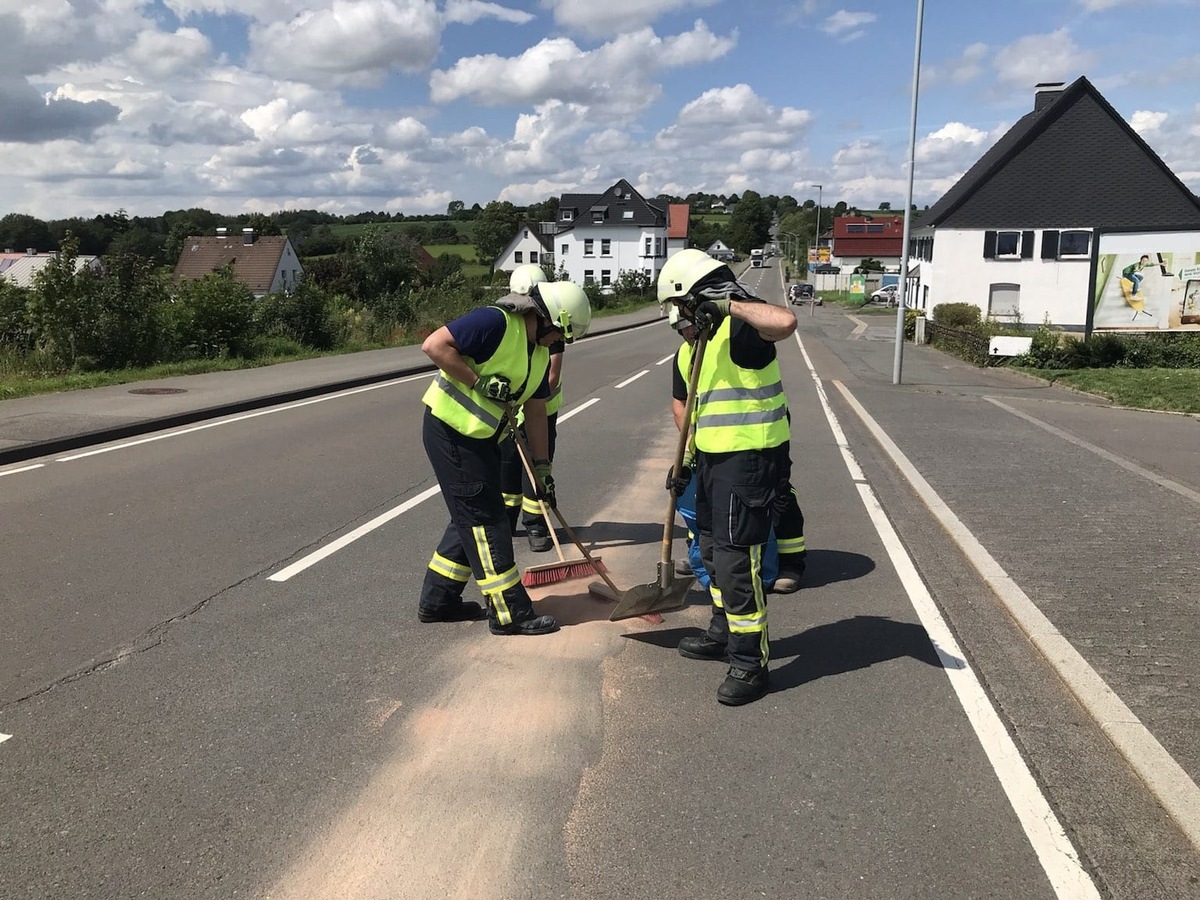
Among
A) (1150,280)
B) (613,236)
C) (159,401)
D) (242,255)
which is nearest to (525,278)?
(159,401)

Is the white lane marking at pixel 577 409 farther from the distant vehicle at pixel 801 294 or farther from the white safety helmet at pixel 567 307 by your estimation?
the distant vehicle at pixel 801 294

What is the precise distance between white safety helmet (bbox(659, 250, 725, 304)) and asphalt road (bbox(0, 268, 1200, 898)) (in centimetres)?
176

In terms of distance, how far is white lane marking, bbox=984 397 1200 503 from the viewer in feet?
26.7

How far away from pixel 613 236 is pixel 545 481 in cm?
8076

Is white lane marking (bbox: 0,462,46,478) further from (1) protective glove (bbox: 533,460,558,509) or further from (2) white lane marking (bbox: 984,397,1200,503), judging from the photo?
(2) white lane marking (bbox: 984,397,1200,503)

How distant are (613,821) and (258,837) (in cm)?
115

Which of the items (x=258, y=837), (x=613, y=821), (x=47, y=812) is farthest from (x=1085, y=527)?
(x=47, y=812)

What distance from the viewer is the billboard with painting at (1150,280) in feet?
69.4

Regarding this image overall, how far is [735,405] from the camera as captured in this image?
3955 mm

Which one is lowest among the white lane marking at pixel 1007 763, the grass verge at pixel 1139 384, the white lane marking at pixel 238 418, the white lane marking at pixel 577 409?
the white lane marking at pixel 1007 763

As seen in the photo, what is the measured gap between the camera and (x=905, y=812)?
3.14 m

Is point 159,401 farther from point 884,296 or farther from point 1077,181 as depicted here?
point 884,296

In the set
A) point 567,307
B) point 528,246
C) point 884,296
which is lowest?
point 567,307

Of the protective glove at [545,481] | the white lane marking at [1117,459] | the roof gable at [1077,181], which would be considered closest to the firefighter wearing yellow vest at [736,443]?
the protective glove at [545,481]
